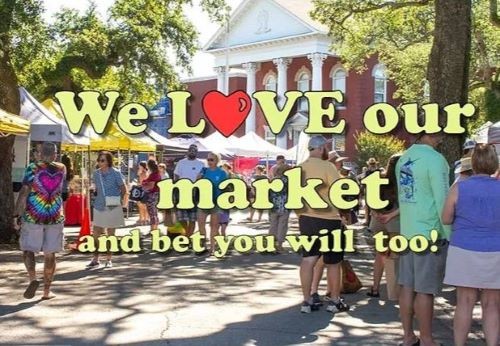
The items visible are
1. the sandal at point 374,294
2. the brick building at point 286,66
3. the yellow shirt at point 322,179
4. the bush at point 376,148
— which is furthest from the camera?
the brick building at point 286,66

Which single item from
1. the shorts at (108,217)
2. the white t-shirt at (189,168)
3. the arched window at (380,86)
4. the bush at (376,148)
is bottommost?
the shorts at (108,217)

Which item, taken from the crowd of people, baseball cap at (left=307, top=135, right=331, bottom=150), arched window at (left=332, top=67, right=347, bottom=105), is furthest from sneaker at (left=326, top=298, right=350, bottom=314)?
arched window at (left=332, top=67, right=347, bottom=105)

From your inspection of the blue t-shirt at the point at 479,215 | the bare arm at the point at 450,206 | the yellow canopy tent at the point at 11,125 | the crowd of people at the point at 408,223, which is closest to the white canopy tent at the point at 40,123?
the yellow canopy tent at the point at 11,125

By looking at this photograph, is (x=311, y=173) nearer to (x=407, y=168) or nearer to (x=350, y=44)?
(x=407, y=168)

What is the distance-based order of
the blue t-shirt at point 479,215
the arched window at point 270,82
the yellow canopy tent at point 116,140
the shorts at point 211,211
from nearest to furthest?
1. the blue t-shirt at point 479,215
2. the shorts at point 211,211
3. the yellow canopy tent at point 116,140
4. the arched window at point 270,82

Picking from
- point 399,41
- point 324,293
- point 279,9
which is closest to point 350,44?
point 399,41

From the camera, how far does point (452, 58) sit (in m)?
12.7

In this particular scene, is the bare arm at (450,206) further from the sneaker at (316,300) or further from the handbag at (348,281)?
the handbag at (348,281)

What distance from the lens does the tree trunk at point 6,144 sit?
15375 millimetres

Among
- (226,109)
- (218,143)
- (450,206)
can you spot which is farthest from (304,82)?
(450,206)

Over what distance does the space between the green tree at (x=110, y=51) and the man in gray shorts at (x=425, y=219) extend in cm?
1057

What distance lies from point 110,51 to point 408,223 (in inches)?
725

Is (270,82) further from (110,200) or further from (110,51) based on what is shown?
(110,200)

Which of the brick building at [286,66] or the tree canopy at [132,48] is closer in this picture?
the tree canopy at [132,48]
